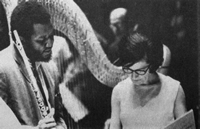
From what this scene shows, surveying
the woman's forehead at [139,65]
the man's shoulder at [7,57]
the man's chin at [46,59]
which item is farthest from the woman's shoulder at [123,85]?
the man's shoulder at [7,57]

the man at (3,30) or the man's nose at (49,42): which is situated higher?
the man at (3,30)

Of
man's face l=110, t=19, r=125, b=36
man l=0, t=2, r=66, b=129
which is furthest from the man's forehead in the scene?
man's face l=110, t=19, r=125, b=36

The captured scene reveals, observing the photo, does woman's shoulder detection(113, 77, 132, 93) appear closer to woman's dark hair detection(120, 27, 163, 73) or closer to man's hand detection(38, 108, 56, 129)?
woman's dark hair detection(120, 27, 163, 73)

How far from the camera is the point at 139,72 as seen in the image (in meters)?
3.53

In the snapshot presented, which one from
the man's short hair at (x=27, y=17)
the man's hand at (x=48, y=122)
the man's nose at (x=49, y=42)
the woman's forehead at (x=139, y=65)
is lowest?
the man's hand at (x=48, y=122)

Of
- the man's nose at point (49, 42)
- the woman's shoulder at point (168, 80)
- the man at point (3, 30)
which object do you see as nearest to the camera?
the man at point (3, 30)

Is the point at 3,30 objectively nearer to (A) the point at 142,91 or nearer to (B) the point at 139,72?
(B) the point at 139,72

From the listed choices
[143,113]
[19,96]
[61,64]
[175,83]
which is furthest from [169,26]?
[19,96]

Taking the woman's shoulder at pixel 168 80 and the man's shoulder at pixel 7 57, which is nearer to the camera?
the man's shoulder at pixel 7 57

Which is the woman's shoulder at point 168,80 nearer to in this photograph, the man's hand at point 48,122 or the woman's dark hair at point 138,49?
the woman's dark hair at point 138,49

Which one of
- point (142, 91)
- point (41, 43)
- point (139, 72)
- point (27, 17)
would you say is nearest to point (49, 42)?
point (41, 43)

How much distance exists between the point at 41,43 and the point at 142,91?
129cm

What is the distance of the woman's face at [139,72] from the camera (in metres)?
3.50

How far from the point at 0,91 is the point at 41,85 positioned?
431mm
